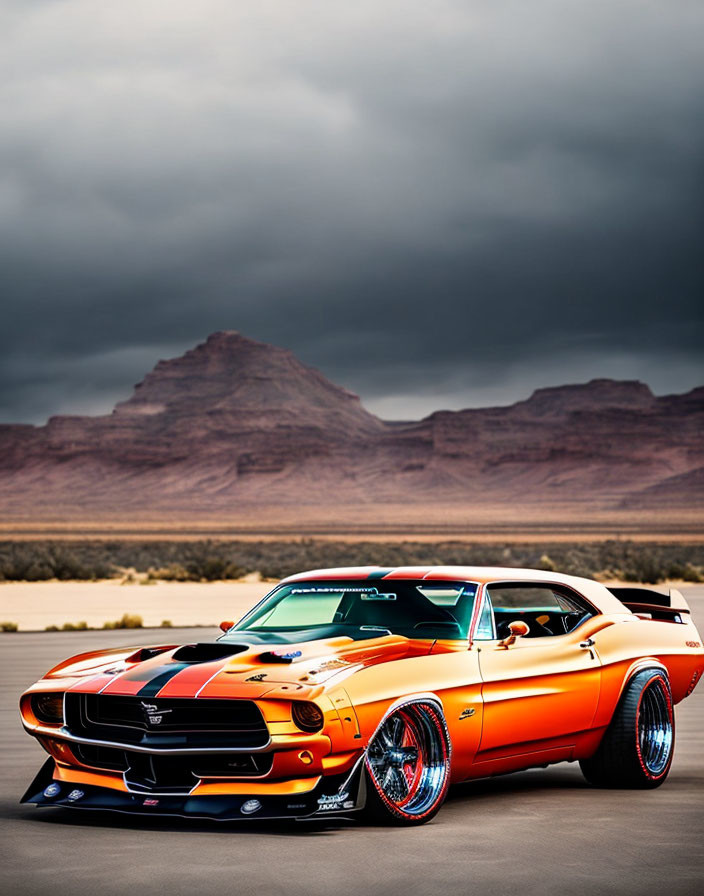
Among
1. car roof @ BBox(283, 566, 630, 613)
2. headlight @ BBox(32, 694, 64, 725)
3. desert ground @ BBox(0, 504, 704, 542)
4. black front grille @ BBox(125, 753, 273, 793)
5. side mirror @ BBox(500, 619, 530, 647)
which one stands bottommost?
black front grille @ BBox(125, 753, 273, 793)

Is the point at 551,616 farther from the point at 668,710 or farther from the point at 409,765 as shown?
the point at 409,765

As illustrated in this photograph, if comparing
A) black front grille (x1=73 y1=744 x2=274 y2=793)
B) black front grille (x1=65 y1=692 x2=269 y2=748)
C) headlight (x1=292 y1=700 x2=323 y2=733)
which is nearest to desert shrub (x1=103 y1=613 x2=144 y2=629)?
black front grille (x1=65 y1=692 x2=269 y2=748)

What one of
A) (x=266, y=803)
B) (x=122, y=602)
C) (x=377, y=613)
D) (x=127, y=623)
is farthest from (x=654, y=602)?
(x=122, y=602)

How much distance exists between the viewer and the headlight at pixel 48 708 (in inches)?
351

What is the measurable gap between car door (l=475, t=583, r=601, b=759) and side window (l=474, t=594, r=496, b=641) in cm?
2

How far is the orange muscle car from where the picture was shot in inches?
318

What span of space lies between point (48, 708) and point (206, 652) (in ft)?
3.34

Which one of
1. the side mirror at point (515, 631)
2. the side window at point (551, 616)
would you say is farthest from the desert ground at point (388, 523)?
the side mirror at point (515, 631)

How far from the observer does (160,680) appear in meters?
8.44

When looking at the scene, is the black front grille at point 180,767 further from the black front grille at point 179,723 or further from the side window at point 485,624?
the side window at point 485,624

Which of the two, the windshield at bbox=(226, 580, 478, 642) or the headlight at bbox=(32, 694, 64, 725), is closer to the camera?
the headlight at bbox=(32, 694, 64, 725)

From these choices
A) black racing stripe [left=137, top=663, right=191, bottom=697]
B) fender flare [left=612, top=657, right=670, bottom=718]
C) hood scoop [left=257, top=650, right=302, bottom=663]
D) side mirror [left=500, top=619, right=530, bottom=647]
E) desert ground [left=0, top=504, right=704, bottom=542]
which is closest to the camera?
black racing stripe [left=137, top=663, right=191, bottom=697]

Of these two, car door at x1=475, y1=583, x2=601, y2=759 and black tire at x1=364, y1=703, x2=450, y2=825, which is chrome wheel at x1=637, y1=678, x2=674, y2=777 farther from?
black tire at x1=364, y1=703, x2=450, y2=825

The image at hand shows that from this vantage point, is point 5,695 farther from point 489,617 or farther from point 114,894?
point 114,894
